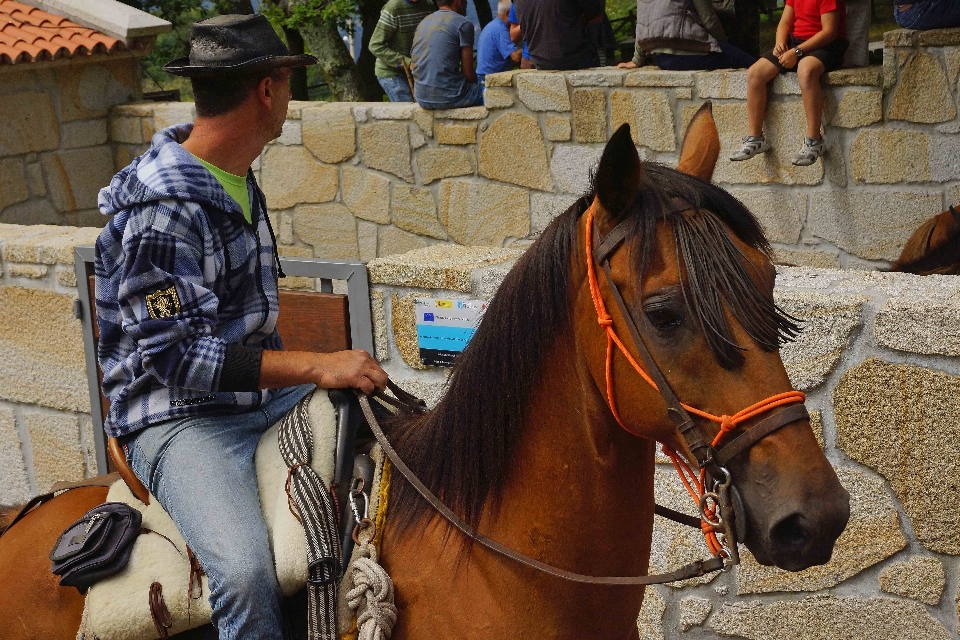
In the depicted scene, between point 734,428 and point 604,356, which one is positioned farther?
point 604,356

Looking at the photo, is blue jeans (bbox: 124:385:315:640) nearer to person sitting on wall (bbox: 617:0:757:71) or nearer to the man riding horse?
the man riding horse

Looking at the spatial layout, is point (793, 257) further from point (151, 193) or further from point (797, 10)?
point (151, 193)

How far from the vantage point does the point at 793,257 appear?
8.01 m

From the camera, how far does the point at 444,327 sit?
3.99m

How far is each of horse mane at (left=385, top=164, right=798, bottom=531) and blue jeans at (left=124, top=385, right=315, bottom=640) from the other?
0.36 meters

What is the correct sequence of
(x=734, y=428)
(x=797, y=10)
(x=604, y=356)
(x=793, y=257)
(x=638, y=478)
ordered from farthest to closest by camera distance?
(x=793, y=257) → (x=797, y=10) → (x=638, y=478) → (x=604, y=356) → (x=734, y=428)

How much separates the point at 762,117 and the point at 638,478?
580 centimetres

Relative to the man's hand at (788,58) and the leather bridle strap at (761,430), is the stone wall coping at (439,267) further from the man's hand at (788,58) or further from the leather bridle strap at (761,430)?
the man's hand at (788,58)

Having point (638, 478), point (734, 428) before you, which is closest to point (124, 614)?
point (638, 478)

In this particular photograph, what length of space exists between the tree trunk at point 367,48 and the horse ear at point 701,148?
12.3m

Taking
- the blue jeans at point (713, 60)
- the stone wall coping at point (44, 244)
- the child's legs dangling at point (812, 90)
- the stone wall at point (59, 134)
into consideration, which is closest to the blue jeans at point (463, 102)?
the blue jeans at point (713, 60)

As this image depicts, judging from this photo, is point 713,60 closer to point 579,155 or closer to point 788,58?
point 788,58

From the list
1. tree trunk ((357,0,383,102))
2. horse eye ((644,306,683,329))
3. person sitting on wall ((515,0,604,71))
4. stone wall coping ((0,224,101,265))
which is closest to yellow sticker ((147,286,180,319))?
horse eye ((644,306,683,329))

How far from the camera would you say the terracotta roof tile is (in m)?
10.1
